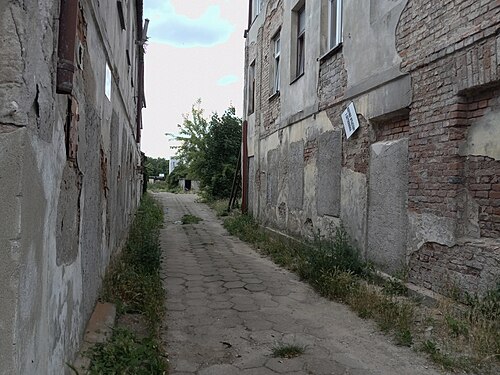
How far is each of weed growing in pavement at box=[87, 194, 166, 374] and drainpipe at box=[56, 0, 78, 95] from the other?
157 cm

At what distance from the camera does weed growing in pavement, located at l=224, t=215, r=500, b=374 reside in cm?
298

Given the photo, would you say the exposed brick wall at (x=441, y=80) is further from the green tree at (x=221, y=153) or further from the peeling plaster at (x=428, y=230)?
the green tree at (x=221, y=153)

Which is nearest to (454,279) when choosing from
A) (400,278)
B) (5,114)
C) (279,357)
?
(400,278)

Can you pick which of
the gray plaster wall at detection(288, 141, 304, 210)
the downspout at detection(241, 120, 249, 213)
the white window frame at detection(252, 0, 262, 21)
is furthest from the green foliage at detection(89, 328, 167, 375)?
the white window frame at detection(252, 0, 262, 21)

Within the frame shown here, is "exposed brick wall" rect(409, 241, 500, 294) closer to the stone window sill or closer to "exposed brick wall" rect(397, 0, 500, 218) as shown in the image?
"exposed brick wall" rect(397, 0, 500, 218)

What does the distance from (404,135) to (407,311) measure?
205cm

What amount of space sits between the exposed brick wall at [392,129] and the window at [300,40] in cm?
359

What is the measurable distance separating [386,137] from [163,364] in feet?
12.3

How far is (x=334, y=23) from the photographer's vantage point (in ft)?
23.4

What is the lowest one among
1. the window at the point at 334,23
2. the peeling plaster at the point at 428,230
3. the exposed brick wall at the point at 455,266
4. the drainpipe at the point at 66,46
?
the exposed brick wall at the point at 455,266

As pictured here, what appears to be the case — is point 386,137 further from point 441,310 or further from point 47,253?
point 47,253

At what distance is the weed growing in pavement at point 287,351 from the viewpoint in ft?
10.4

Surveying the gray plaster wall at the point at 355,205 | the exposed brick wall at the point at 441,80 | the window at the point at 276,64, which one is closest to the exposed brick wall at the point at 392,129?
the exposed brick wall at the point at 441,80

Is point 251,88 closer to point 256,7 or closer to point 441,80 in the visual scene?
point 256,7
